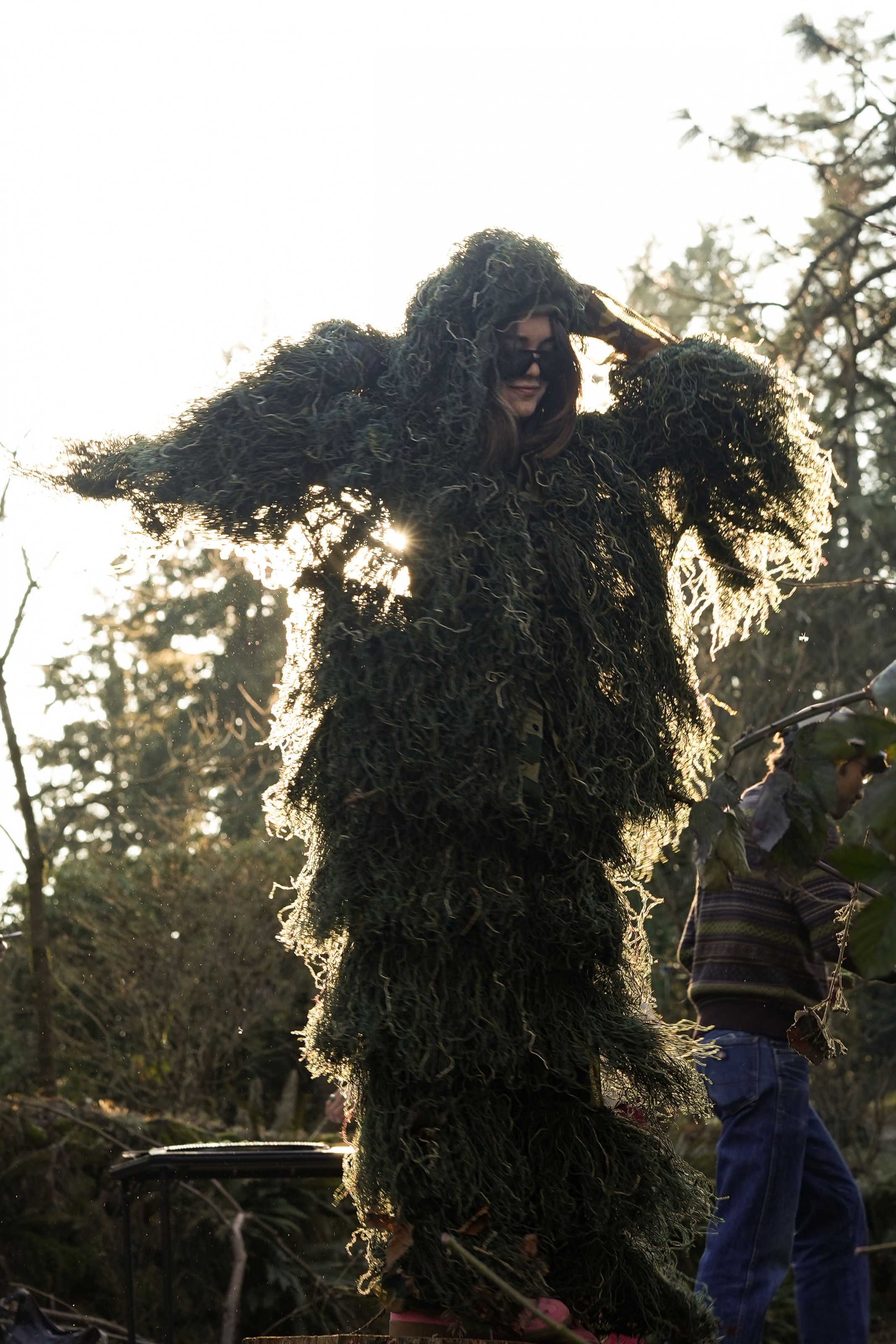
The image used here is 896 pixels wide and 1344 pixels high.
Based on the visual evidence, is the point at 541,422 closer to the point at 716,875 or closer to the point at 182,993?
the point at 716,875

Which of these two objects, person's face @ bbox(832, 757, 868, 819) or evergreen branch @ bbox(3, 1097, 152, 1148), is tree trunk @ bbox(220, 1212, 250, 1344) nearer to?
evergreen branch @ bbox(3, 1097, 152, 1148)

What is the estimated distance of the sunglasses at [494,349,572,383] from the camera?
2412 millimetres

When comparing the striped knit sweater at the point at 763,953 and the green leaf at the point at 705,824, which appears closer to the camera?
the green leaf at the point at 705,824

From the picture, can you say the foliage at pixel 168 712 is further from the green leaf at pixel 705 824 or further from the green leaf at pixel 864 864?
the green leaf at pixel 864 864

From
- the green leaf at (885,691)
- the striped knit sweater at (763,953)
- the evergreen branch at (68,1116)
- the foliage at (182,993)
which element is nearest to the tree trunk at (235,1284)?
the evergreen branch at (68,1116)

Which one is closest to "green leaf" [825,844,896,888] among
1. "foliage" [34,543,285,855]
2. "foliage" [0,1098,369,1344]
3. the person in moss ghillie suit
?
the person in moss ghillie suit

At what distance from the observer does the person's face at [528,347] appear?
2.42 meters

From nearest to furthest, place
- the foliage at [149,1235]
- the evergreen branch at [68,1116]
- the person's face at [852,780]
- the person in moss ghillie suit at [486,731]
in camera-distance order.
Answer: the person in moss ghillie suit at [486,731], the person's face at [852,780], the foliage at [149,1235], the evergreen branch at [68,1116]

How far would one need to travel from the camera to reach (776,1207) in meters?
3.00

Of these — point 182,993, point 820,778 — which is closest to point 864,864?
point 820,778

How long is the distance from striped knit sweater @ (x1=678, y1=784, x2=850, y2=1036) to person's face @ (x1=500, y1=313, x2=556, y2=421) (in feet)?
4.17

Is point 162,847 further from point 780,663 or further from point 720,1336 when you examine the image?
point 720,1336

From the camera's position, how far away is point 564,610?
2.31m

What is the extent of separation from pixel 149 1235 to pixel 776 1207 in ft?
9.07
